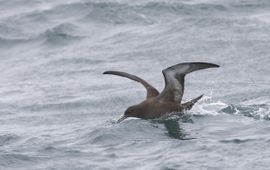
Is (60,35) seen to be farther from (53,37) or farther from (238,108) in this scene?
(238,108)

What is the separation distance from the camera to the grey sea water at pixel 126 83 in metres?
12.1

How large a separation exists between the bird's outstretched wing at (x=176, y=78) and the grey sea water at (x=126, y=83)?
1.26 feet

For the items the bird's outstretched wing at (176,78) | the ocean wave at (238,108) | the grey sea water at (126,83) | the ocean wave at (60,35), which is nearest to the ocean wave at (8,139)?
the grey sea water at (126,83)

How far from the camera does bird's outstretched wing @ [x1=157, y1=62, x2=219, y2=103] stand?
1319cm

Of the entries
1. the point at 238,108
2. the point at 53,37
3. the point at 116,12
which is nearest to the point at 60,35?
the point at 53,37

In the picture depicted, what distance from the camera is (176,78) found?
13.5m

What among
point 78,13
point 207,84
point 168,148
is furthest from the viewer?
point 78,13

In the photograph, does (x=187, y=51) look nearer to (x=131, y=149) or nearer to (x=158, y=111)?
(x=158, y=111)

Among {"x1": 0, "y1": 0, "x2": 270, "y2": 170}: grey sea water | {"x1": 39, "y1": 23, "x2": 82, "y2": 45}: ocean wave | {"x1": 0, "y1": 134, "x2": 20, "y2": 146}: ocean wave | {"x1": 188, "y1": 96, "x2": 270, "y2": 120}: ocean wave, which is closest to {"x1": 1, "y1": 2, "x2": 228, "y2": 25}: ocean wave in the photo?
{"x1": 0, "y1": 0, "x2": 270, "y2": 170}: grey sea water

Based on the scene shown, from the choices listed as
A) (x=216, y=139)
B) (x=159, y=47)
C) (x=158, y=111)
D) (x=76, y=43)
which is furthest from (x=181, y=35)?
(x=216, y=139)

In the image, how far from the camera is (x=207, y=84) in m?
16.5

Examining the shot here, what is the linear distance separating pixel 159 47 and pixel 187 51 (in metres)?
0.78

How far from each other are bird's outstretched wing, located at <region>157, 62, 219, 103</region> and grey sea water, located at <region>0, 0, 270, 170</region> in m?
0.38

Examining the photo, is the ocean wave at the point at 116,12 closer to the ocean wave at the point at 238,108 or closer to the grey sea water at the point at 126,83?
the grey sea water at the point at 126,83
